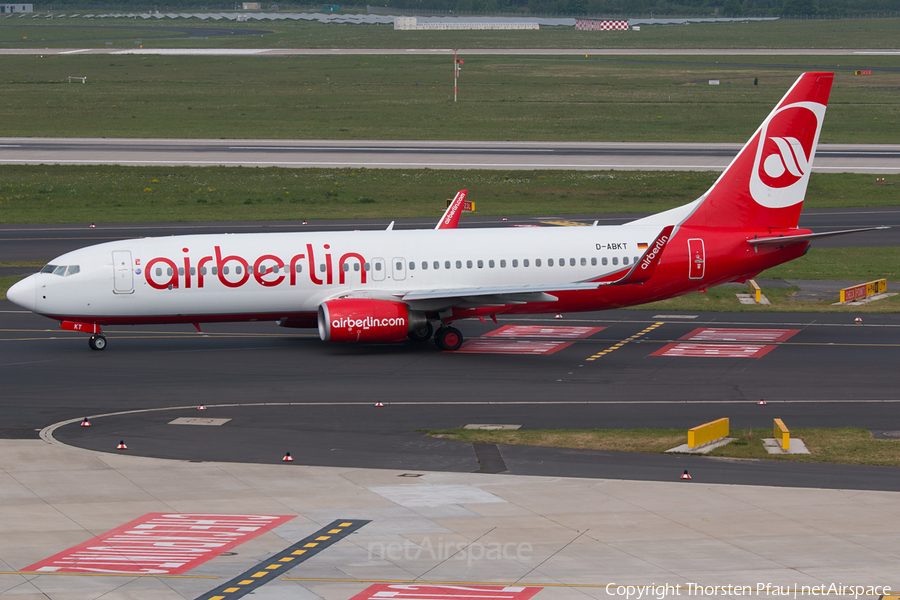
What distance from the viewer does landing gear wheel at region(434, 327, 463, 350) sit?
138ft

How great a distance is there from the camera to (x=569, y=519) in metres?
23.4

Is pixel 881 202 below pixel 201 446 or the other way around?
the other way around

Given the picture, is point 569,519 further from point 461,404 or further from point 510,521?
point 461,404

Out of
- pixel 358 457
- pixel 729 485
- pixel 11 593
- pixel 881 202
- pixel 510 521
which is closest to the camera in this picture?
pixel 11 593

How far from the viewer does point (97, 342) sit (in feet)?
138

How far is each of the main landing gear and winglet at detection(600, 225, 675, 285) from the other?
67.5 ft

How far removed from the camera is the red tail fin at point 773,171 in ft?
144

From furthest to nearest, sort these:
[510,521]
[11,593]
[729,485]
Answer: [729,485], [510,521], [11,593]

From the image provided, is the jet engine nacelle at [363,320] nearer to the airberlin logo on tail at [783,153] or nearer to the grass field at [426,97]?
the airberlin logo on tail at [783,153]

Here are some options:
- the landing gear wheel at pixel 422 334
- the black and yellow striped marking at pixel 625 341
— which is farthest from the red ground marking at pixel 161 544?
the black and yellow striped marking at pixel 625 341

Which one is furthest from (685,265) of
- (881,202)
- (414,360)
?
(881,202)

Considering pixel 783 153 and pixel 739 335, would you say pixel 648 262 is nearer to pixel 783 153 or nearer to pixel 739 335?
pixel 739 335

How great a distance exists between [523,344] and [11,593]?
26.6 metres

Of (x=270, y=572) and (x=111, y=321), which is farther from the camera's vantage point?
(x=111, y=321)
